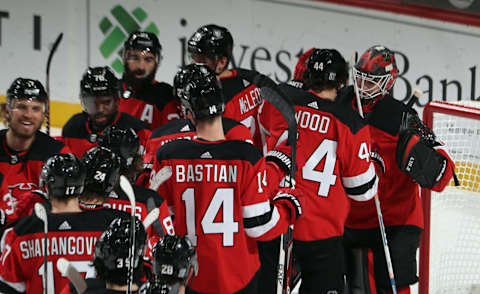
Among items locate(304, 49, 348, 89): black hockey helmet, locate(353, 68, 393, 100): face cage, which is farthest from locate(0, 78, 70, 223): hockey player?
locate(353, 68, 393, 100): face cage

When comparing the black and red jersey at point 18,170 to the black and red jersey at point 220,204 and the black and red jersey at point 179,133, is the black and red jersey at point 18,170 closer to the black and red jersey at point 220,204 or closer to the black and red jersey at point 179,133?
the black and red jersey at point 179,133

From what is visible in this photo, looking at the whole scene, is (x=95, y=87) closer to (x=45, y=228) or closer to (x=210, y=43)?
(x=210, y=43)

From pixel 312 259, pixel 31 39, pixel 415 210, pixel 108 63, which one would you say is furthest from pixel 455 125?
pixel 31 39

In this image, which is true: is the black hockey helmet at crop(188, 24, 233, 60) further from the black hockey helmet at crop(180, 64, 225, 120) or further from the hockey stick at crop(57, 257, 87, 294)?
the hockey stick at crop(57, 257, 87, 294)

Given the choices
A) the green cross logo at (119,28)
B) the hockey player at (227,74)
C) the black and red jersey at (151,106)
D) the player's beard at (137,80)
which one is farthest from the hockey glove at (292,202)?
the green cross logo at (119,28)

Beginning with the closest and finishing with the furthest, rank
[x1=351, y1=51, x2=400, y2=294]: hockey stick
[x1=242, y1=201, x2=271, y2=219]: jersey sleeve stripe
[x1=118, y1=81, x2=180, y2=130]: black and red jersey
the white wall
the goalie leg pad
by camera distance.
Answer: [x1=242, y1=201, x2=271, y2=219]: jersey sleeve stripe
the goalie leg pad
[x1=351, y1=51, x2=400, y2=294]: hockey stick
[x1=118, y1=81, x2=180, y2=130]: black and red jersey
the white wall

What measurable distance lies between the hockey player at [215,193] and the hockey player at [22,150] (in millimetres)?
764

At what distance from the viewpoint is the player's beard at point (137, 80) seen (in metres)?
4.45

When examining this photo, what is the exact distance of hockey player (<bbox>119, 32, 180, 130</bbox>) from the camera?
4.44 metres

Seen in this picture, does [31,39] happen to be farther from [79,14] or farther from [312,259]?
[312,259]

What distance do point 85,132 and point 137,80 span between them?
1.79 feet

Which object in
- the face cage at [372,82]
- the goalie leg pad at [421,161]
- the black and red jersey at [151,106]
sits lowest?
the goalie leg pad at [421,161]

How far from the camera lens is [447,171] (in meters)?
3.58

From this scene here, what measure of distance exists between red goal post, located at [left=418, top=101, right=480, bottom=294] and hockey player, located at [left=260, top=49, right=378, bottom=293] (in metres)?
0.57
